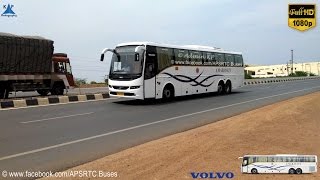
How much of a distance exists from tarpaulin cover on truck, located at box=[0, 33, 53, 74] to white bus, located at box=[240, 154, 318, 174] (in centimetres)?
1900

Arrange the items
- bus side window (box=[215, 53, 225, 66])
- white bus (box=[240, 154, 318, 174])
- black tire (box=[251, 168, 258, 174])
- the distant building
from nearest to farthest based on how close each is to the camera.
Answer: white bus (box=[240, 154, 318, 174])
black tire (box=[251, 168, 258, 174])
bus side window (box=[215, 53, 225, 66])
the distant building

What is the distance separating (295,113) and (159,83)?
7507 mm

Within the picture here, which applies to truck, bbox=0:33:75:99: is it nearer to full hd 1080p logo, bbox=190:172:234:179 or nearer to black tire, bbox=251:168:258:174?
full hd 1080p logo, bbox=190:172:234:179

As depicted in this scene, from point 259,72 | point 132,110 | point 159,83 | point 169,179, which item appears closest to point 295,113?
point 132,110

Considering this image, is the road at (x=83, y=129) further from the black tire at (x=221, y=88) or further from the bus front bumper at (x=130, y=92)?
the black tire at (x=221, y=88)

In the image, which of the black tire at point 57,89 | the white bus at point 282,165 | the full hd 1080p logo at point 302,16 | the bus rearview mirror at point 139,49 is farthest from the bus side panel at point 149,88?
the white bus at point 282,165

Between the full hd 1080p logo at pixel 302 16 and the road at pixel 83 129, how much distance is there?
153 inches

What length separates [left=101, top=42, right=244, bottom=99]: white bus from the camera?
19.7 meters

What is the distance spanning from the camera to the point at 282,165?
621 cm

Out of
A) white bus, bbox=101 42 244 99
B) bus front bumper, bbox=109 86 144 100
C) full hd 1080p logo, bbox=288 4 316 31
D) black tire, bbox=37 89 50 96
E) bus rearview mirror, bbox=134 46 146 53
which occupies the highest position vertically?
Answer: full hd 1080p logo, bbox=288 4 316 31

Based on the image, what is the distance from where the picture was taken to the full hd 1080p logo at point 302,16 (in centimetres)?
1719

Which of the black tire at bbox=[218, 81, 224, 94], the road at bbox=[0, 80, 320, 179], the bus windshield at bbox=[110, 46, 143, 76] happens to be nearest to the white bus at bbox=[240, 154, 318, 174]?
the road at bbox=[0, 80, 320, 179]

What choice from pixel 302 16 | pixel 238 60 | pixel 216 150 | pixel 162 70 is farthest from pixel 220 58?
pixel 216 150

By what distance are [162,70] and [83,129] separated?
9258mm
